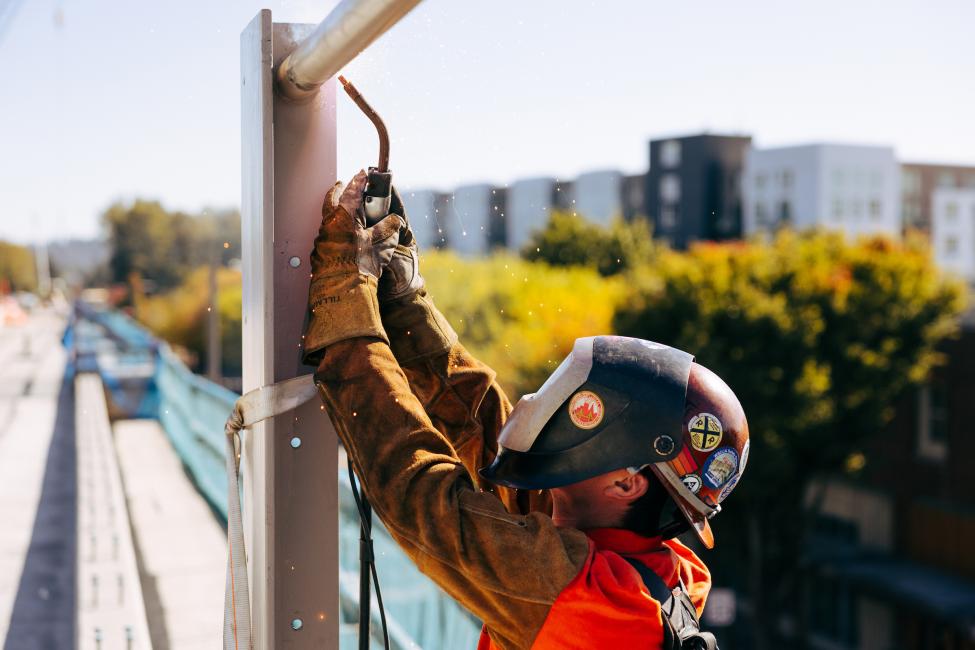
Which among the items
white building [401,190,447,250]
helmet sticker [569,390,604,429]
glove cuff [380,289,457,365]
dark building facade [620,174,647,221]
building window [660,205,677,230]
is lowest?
helmet sticker [569,390,604,429]

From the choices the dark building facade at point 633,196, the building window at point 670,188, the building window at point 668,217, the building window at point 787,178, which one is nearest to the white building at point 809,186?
the building window at point 787,178

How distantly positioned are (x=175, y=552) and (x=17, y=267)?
375cm

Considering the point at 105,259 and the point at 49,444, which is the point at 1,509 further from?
the point at 105,259

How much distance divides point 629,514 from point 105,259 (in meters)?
23.5

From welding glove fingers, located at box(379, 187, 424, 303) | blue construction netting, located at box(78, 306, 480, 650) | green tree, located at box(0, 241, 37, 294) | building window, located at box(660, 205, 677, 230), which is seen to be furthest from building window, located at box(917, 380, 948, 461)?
building window, located at box(660, 205, 677, 230)

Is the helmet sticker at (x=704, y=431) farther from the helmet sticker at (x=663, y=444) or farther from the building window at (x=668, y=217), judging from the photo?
the building window at (x=668, y=217)

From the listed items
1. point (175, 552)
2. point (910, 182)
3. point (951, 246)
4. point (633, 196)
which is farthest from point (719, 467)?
point (910, 182)

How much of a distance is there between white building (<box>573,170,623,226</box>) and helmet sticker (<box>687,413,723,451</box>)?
52622mm

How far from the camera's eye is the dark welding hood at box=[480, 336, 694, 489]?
1.47m

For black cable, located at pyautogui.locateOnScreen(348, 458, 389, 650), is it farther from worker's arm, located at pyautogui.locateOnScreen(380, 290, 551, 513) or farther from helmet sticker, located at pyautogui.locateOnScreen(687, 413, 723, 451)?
helmet sticker, located at pyautogui.locateOnScreen(687, 413, 723, 451)

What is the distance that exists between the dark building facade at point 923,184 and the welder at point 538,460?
206 feet

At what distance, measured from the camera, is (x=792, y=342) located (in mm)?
17281

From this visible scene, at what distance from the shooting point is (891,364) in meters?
18.9

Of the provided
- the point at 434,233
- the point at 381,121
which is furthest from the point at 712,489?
the point at 381,121
